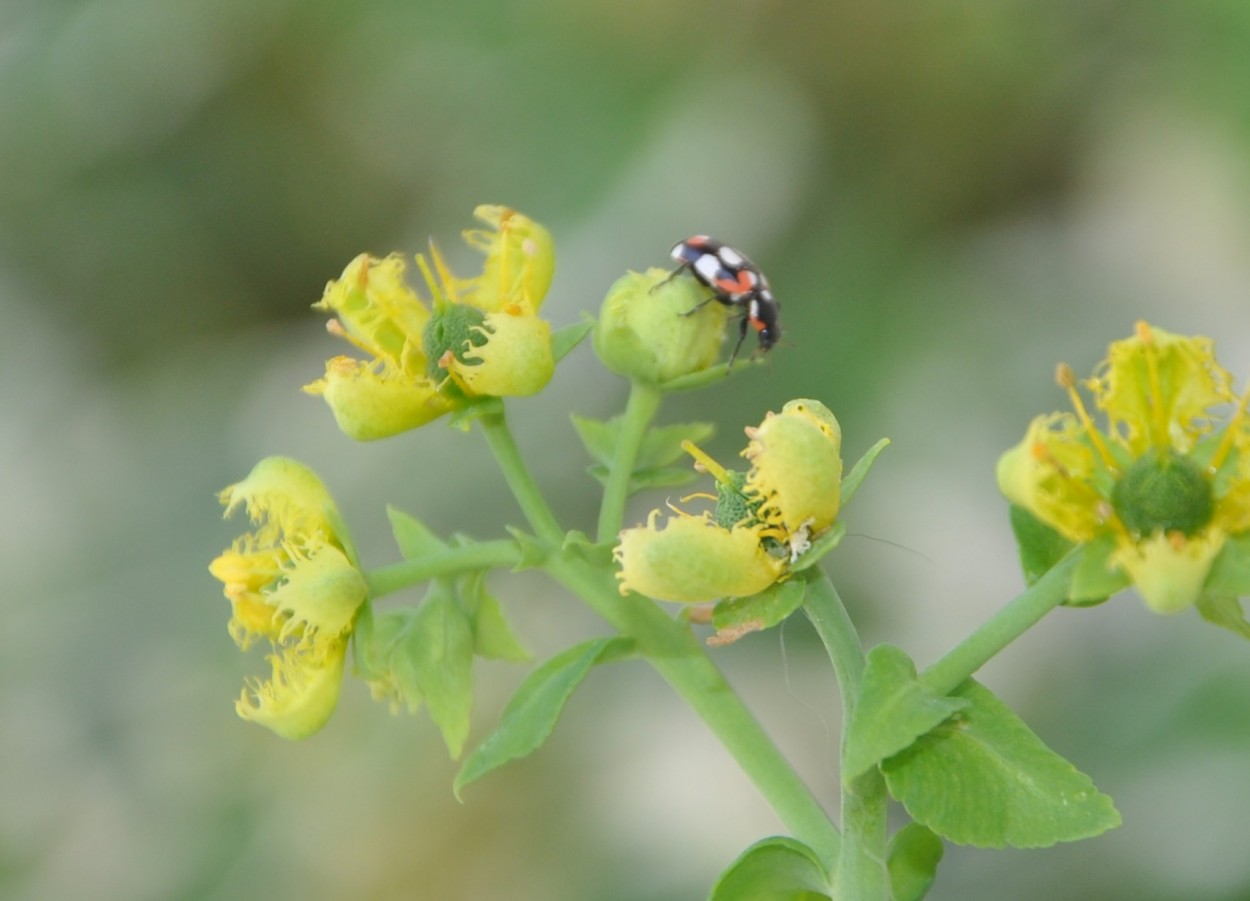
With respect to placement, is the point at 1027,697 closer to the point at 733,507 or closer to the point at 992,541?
the point at 992,541

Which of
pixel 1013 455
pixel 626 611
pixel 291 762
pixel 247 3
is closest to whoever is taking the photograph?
pixel 1013 455

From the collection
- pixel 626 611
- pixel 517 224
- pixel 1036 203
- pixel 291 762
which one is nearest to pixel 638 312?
pixel 517 224

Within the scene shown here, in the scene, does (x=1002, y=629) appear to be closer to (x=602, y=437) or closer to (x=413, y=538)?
(x=602, y=437)

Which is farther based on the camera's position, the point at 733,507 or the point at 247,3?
the point at 247,3

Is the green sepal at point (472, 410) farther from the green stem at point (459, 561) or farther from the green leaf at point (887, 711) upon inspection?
the green leaf at point (887, 711)

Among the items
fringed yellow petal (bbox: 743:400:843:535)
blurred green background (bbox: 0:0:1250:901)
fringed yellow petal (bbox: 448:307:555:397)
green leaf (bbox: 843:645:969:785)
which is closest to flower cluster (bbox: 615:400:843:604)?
fringed yellow petal (bbox: 743:400:843:535)

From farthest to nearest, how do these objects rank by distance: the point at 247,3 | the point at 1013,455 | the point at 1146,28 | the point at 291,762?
the point at 247,3
the point at 1146,28
the point at 291,762
the point at 1013,455

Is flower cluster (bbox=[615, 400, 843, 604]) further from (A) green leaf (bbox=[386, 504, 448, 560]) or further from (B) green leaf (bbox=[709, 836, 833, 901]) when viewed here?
(A) green leaf (bbox=[386, 504, 448, 560])

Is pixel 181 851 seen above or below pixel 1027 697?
above
